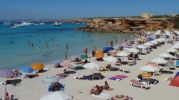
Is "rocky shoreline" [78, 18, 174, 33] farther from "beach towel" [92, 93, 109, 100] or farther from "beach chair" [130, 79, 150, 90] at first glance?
"beach towel" [92, 93, 109, 100]

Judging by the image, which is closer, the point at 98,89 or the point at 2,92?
the point at 98,89

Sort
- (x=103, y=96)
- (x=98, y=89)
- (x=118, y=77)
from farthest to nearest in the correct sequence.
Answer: (x=118, y=77) → (x=98, y=89) → (x=103, y=96)

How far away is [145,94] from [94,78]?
4.63 metres

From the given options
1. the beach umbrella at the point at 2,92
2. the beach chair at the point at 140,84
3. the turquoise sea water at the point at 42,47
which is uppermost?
the beach chair at the point at 140,84

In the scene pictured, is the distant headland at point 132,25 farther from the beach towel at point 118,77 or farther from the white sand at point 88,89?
the white sand at point 88,89

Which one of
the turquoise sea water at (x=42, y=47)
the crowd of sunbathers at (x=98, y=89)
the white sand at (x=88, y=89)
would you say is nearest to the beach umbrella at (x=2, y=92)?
the white sand at (x=88, y=89)

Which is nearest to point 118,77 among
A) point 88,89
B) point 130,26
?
point 88,89

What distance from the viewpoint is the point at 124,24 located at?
3393 inches

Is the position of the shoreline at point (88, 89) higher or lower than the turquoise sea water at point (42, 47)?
higher

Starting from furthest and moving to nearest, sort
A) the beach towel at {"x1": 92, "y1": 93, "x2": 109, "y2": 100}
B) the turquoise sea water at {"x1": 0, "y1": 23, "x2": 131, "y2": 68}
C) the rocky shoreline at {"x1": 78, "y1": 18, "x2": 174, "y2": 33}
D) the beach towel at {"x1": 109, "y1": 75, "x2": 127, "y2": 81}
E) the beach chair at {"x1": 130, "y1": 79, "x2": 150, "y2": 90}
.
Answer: the rocky shoreline at {"x1": 78, "y1": 18, "x2": 174, "y2": 33} < the turquoise sea water at {"x1": 0, "y1": 23, "x2": 131, "y2": 68} < the beach towel at {"x1": 109, "y1": 75, "x2": 127, "y2": 81} < the beach chair at {"x1": 130, "y1": 79, "x2": 150, "y2": 90} < the beach towel at {"x1": 92, "y1": 93, "x2": 109, "y2": 100}

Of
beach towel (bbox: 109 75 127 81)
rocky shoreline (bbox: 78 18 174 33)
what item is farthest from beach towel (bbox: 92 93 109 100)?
rocky shoreline (bbox: 78 18 174 33)

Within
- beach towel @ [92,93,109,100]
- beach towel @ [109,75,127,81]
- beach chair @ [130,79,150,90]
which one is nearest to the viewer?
beach towel @ [92,93,109,100]

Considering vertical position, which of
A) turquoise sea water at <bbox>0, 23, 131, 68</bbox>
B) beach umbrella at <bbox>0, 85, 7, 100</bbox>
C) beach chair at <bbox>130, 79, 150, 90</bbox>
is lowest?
turquoise sea water at <bbox>0, 23, 131, 68</bbox>

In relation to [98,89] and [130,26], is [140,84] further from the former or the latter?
[130,26]
